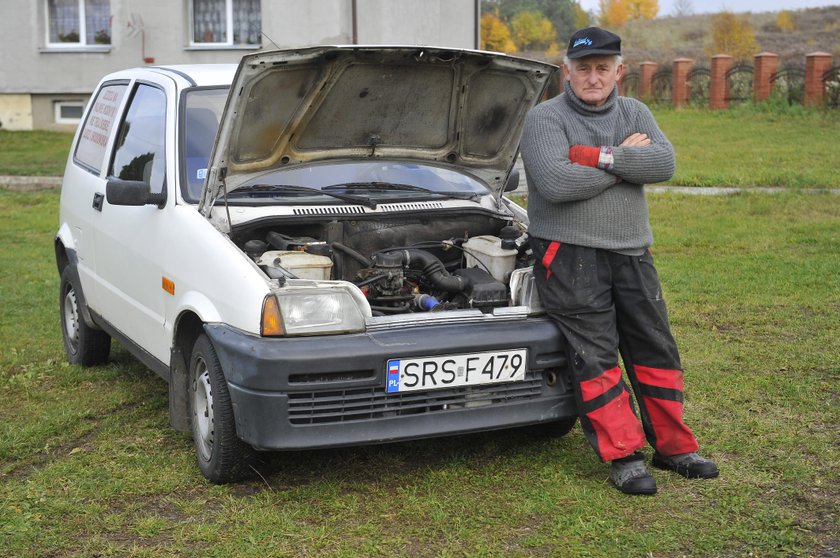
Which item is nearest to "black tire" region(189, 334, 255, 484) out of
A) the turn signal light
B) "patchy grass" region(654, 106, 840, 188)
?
the turn signal light

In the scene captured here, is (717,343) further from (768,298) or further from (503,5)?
(503,5)

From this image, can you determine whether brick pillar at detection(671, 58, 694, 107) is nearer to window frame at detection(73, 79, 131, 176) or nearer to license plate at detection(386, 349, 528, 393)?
window frame at detection(73, 79, 131, 176)

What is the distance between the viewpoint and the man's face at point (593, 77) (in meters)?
4.38

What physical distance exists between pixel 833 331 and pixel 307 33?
17.2 meters

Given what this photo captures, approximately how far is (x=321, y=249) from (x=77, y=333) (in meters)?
2.34

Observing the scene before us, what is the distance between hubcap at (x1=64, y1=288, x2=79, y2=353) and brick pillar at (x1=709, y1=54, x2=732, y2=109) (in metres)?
22.1

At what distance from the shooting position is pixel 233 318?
14.0ft

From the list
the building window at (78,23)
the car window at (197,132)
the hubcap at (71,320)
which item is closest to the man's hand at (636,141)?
the car window at (197,132)

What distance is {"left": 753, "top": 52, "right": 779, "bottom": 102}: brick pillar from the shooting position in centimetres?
2505

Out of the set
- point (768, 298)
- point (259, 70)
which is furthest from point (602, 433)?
point (768, 298)

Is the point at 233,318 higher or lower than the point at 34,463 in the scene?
higher

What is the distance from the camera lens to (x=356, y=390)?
4.14m

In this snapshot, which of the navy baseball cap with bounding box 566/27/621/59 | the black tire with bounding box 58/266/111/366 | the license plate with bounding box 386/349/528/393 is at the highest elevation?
the navy baseball cap with bounding box 566/27/621/59

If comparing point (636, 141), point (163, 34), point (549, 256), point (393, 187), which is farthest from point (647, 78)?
point (549, 256)
